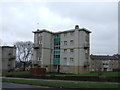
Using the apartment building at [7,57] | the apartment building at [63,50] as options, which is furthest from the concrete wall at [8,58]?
the apartment building at [63,50]

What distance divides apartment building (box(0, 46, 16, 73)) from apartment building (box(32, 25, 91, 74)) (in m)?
20.4

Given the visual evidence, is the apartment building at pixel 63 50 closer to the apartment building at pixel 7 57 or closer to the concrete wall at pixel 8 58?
the apartment building at pixel 7 57

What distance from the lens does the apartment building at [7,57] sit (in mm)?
68225

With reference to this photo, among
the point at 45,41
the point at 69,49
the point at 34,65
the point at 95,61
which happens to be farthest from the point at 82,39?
the point at 95,61

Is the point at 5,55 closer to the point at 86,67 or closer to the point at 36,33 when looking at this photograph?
the point at 36,33

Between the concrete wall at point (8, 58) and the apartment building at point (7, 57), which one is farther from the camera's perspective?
the concrete wall at point (8, 58)

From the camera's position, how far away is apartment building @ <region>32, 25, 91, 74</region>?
48.6 m

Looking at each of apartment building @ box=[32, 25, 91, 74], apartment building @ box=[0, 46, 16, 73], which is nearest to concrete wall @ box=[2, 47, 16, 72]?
apartment building @ box=[0, 46, 16, 73]

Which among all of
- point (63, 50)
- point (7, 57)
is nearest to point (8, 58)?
point (7, 57)

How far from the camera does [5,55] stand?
6894 centimetres

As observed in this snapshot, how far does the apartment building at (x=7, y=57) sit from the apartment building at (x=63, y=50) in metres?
20.4

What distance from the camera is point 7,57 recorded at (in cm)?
6956

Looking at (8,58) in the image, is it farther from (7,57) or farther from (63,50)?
(63,50)

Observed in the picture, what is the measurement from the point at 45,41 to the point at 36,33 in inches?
154
